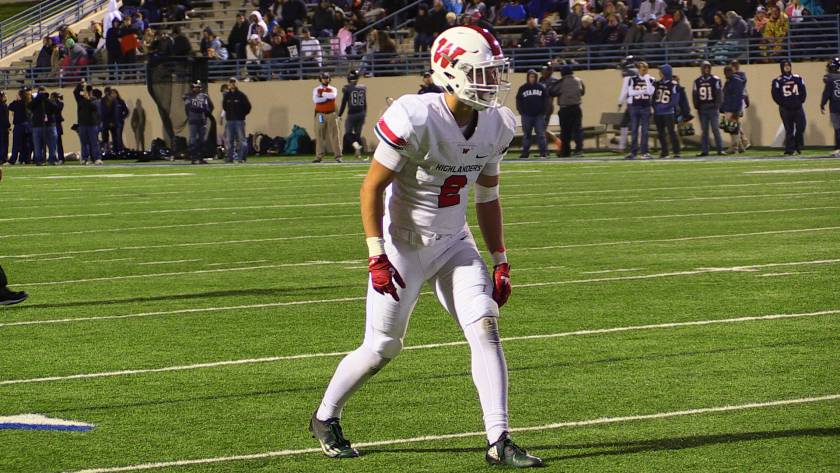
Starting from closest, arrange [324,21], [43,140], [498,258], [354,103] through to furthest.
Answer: [498,258] < [354,103] < [43,140] < [324,21]

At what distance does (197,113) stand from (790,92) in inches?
462

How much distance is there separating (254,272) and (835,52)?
69.0 feet

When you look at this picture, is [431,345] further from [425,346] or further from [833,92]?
[833,92]

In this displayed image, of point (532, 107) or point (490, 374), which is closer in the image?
point (490, 374)

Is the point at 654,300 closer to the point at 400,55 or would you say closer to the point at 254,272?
the point at 254,272

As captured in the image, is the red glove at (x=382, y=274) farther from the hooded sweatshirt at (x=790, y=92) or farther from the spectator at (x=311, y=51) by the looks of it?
the spectator at (x=311, y=51)

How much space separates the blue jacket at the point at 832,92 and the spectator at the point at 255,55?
14.4 m

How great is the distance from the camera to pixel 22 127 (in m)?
34.8

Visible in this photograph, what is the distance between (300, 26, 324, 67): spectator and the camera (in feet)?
116

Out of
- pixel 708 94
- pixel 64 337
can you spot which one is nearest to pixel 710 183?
pixel 708 94

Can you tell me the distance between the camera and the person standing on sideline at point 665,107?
27.7m

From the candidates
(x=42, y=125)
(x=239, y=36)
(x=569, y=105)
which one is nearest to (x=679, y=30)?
(x=569, y=105)

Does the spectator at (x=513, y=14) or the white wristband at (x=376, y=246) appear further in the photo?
the spectator at (x=513, y=14)

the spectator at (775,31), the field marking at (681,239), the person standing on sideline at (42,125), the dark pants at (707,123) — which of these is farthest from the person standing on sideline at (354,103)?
the field marking at (681,239)
